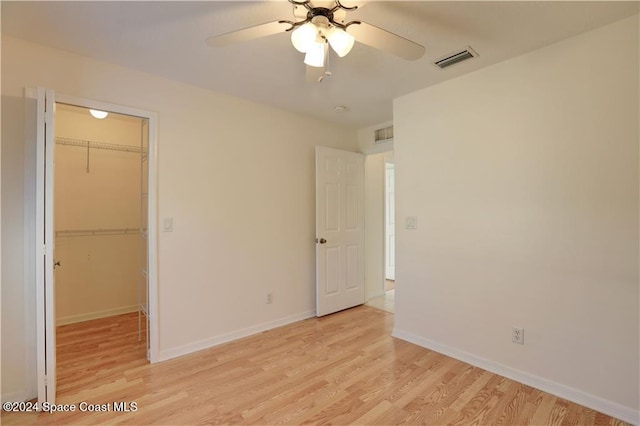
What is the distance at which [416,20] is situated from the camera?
1.85m

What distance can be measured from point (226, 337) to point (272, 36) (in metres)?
2.64

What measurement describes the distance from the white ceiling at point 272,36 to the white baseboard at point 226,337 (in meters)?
2.36

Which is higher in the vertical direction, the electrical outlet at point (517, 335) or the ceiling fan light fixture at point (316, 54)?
the ceiling fan light fixture at point (316, 54)

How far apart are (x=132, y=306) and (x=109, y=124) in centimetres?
227

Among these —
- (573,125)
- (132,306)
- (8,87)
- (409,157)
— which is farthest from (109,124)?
(573,125)

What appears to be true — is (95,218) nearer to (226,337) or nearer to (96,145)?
(96,145)

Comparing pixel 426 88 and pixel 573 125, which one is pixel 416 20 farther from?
pixel 573 125

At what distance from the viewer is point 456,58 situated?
2.30 metres

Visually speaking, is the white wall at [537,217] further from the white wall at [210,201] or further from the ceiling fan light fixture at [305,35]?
the ceiling fan light fixture at [305,35]

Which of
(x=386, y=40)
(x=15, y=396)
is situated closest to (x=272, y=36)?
(x=386, y=40)

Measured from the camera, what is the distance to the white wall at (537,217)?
188cm

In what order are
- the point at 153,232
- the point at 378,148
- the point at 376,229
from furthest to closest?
the point at 376,229
the point at 378,148
the point at 153,232

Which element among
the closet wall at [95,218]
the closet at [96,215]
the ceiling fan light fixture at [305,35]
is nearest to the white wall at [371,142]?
the ceiling fan light fixture at [305,35]

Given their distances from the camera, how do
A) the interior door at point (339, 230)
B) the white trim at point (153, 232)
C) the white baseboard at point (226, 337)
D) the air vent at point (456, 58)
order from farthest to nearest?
1. the interior door at point (339, 230)
2. the white baseboard at point (226, 337)
3. the white trim at point (153, 232)
4. the air vent at point (456, 58)
